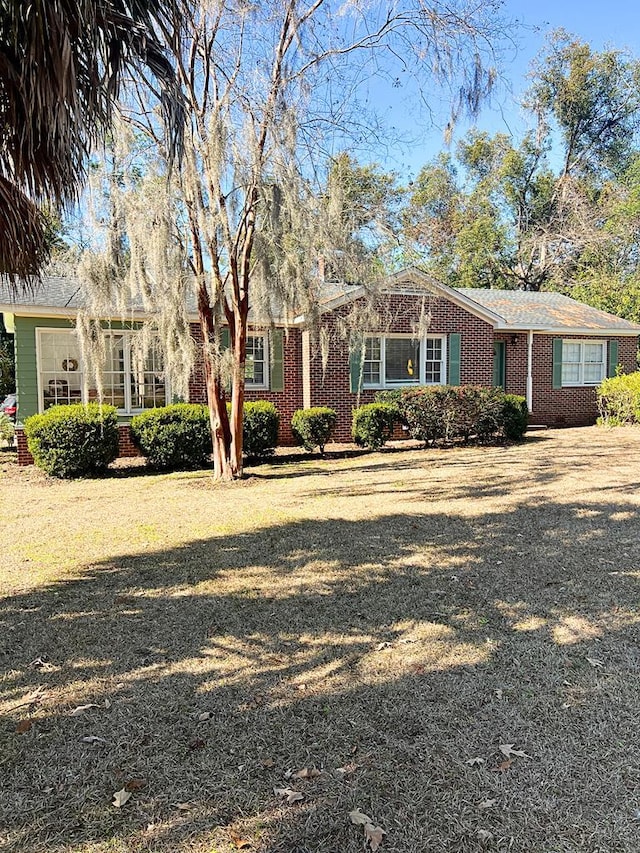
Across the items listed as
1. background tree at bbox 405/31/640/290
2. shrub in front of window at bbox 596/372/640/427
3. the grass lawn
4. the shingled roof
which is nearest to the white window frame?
the shingled roof

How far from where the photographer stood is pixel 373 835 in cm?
206

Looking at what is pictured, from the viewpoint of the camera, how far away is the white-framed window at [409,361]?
47.0 ft

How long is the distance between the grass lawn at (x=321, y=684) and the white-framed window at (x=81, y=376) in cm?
555

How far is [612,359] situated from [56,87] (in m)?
17.7

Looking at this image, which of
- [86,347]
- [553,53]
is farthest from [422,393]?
[553,53]

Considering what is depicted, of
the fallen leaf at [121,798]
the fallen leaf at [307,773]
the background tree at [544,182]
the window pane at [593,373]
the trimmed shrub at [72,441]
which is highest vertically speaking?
the background tree at [544,182]

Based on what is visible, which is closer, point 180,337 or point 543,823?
point 543,823

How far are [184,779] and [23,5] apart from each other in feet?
12.5

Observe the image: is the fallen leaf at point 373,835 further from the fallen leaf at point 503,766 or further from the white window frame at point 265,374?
the white window frame at point 265,374

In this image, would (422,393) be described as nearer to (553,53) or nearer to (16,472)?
(16,472)

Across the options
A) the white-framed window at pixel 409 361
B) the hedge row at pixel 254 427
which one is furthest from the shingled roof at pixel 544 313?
the hedge row at pixel 254 427

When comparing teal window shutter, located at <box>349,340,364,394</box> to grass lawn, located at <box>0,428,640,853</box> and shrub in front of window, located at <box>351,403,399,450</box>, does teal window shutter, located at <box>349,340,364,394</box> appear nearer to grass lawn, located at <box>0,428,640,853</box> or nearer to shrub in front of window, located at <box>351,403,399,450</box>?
shrub in front of window, located at <box>351,403,399,450</box>

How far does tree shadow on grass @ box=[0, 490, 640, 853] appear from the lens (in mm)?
2156

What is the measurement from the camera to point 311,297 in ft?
29.6
